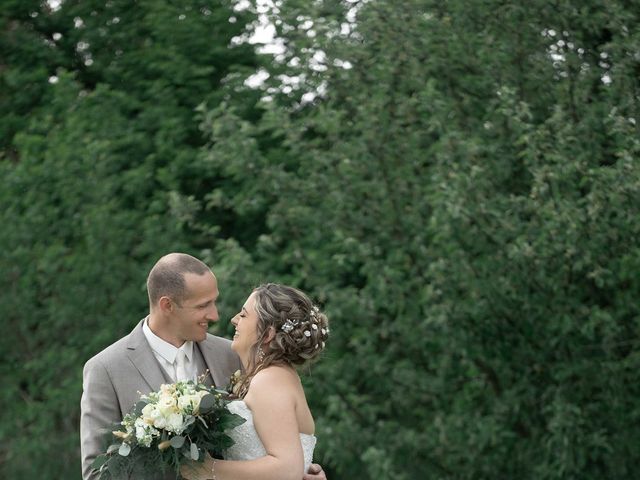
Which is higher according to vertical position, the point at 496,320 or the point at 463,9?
the point at 463,9

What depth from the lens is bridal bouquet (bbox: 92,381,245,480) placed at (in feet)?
14.4

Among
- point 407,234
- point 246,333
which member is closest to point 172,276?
Result: point 246,333

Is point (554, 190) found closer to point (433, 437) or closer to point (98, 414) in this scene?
point (433, 437)

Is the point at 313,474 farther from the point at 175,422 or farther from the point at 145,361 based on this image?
the point at 145,361

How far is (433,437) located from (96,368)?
15.0 ft

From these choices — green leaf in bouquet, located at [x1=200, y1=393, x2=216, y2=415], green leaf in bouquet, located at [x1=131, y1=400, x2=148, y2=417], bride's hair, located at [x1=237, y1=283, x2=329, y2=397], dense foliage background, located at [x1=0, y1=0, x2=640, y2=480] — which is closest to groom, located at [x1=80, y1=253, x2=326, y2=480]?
green leaf in bouquet, located at [x1=131, y1=400, x2=148, y2=417]

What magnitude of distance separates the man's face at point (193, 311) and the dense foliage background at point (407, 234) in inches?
139

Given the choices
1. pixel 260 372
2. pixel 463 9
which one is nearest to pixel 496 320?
pixel 463 9

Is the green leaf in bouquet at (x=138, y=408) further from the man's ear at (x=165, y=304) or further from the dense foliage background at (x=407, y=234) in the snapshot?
the dense foliage background at (x=407, y=234)

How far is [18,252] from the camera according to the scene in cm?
972

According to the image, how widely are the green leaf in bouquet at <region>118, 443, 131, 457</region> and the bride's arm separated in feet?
0.74

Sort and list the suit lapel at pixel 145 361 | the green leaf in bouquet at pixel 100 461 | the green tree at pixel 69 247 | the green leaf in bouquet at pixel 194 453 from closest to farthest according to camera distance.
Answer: the green leaf in bouquet at pixel 194 453
the green leaf in bouquet at pixel 100 461
the suit lapel at pixel 145 361
the green tree at pixel 69 247

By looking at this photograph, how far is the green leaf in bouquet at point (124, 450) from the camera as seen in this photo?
441 cm

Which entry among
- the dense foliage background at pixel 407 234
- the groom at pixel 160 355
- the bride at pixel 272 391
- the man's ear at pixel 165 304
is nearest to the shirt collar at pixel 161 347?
the groom at pixel 160 355
